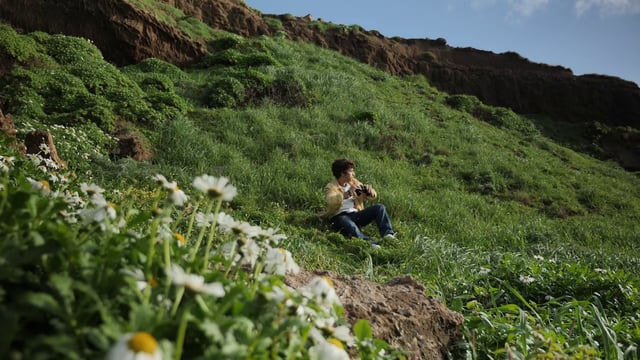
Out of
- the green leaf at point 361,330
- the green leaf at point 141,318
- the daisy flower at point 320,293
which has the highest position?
the green leaf at point 141,318

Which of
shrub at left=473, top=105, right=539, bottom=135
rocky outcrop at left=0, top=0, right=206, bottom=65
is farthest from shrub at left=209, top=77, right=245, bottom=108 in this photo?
shrub at left=473, top=105, right=539, bottom=135

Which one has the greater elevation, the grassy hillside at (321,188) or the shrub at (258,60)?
the shrub at (258,60)

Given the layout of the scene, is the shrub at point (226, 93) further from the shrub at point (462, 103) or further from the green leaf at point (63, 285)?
the green leaf at point (63, 285)

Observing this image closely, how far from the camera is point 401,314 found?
197 cm

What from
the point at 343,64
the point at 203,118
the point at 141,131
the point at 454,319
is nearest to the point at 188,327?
the point at 454,319

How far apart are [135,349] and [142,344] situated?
0.5 inches

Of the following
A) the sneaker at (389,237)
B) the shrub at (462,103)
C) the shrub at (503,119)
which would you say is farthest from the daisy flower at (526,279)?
the shrub at (462,103)

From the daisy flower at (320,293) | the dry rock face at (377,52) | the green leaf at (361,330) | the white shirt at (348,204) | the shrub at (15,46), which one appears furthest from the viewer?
the dry rock face at (377,52)

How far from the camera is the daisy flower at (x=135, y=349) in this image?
667 mm

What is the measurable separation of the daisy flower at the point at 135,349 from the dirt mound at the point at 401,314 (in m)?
1.18

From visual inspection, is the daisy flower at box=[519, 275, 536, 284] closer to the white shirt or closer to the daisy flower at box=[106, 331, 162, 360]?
the white shirt

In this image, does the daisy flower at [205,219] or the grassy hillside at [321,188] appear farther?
the daisy flower at [205,219]

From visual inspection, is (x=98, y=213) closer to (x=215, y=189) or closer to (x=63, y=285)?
(x=215, y=189)

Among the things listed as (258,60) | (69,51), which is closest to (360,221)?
(69,51)
